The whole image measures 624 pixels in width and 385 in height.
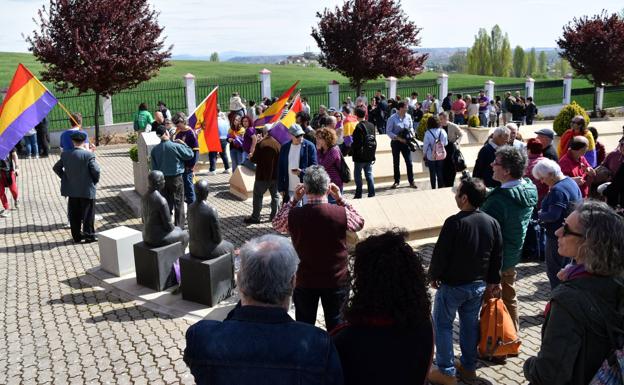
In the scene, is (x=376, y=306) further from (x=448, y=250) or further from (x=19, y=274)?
(x=19, y=274)

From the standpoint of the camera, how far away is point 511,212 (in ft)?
17.5

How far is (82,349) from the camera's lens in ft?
19.8

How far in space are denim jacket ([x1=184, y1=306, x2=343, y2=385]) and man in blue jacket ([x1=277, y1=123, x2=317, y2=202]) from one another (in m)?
6.31

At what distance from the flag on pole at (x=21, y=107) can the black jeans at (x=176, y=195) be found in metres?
2.10

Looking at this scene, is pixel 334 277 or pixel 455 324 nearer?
pixel 334 277

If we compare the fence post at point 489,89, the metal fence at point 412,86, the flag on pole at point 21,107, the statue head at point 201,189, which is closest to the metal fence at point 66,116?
the flag on pole at point 21,107

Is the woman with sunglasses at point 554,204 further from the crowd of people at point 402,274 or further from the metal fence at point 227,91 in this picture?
the metal fence at point 227,91

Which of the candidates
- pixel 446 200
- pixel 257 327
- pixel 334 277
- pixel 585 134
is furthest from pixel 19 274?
pixel 585 134

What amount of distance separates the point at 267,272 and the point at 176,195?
7.70 meters

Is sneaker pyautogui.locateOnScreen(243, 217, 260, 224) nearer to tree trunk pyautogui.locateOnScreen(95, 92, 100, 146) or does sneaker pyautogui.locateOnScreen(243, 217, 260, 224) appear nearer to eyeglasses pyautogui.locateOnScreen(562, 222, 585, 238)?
eyeglasses pyautogui.locateOnScreen(562, 222, 585, 238)

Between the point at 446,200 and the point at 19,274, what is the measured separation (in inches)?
248

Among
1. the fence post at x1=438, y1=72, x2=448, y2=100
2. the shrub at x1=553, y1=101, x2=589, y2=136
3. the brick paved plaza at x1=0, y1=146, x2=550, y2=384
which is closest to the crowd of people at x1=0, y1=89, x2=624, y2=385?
the brick paved plaza at x1=0, y1=146, x2=550, y2=384

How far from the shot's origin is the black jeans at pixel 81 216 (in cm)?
977

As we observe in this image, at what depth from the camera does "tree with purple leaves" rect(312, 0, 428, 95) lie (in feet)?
96.0
